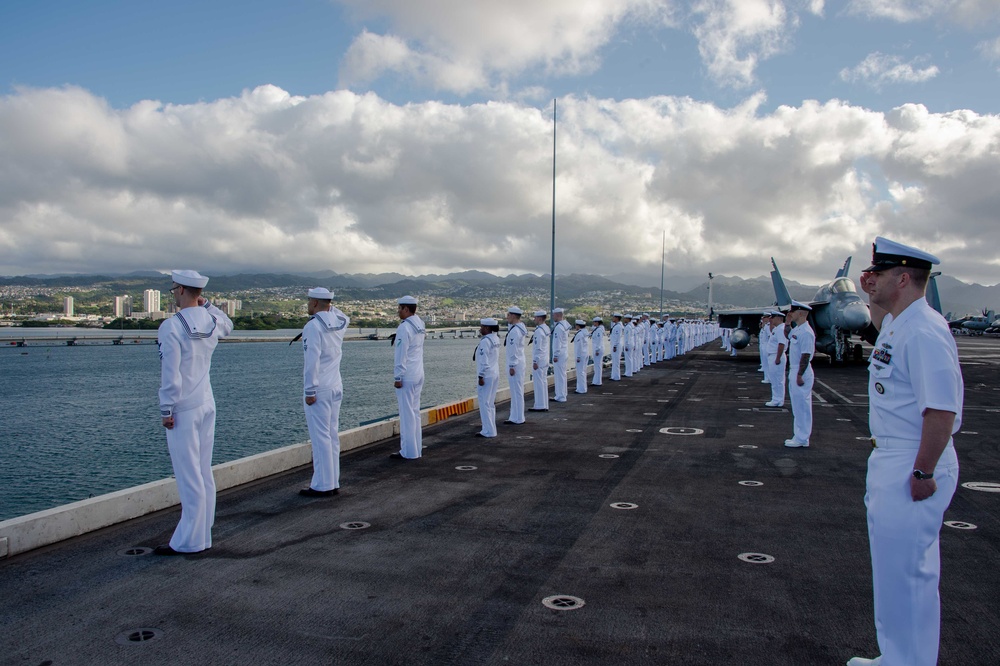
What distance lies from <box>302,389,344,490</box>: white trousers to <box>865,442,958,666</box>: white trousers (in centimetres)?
564

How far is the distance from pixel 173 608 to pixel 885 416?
14.8 ft

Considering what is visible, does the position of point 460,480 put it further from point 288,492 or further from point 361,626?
point 361,626

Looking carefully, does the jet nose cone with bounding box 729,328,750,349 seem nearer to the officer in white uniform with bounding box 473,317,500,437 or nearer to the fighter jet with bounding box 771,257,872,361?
the fighter jet with bounding box 771,257,872,361

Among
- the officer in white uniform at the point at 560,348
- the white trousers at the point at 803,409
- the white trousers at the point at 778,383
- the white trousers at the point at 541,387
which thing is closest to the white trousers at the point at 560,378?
the officer in white uniform at the point at 560,348

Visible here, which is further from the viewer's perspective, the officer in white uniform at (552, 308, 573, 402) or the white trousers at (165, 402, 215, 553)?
the officer in white uniform at (552, 308, 573, 402)

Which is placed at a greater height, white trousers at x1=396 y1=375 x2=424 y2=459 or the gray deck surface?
white trousers at x1=396 y1=375 x2=424 y2=459

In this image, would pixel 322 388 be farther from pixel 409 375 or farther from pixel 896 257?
pixel 896 257

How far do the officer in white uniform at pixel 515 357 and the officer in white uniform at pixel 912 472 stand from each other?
9.33 meters

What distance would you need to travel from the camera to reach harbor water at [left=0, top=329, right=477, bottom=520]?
20922 mm

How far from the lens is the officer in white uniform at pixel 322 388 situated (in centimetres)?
751

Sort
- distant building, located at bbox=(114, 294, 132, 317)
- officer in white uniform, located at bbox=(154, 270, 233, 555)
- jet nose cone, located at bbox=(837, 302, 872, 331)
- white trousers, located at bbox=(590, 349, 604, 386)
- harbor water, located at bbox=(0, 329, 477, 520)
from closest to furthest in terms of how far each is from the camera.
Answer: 1. officer in white uniform, located at bbox=(154, 270, 233, 555)
2. harbor water, located at bbox=(0, 329, 477, 520)
3. white trousers, located at bbox=(590, 349, 604, 386)
4. jet nose cone, located at bbox=(837, 302, 872, 331)
5. distant building, located at bbox=(114, 294, 132, 317)

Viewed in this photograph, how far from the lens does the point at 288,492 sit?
7.64 meters

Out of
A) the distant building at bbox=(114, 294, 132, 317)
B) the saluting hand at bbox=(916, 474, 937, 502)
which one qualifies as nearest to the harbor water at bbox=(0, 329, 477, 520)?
the saluting hand at bbox=(916, 474, 937, 502)

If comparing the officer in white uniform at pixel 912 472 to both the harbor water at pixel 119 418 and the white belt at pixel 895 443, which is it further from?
the harbor water at pixel 119 418
